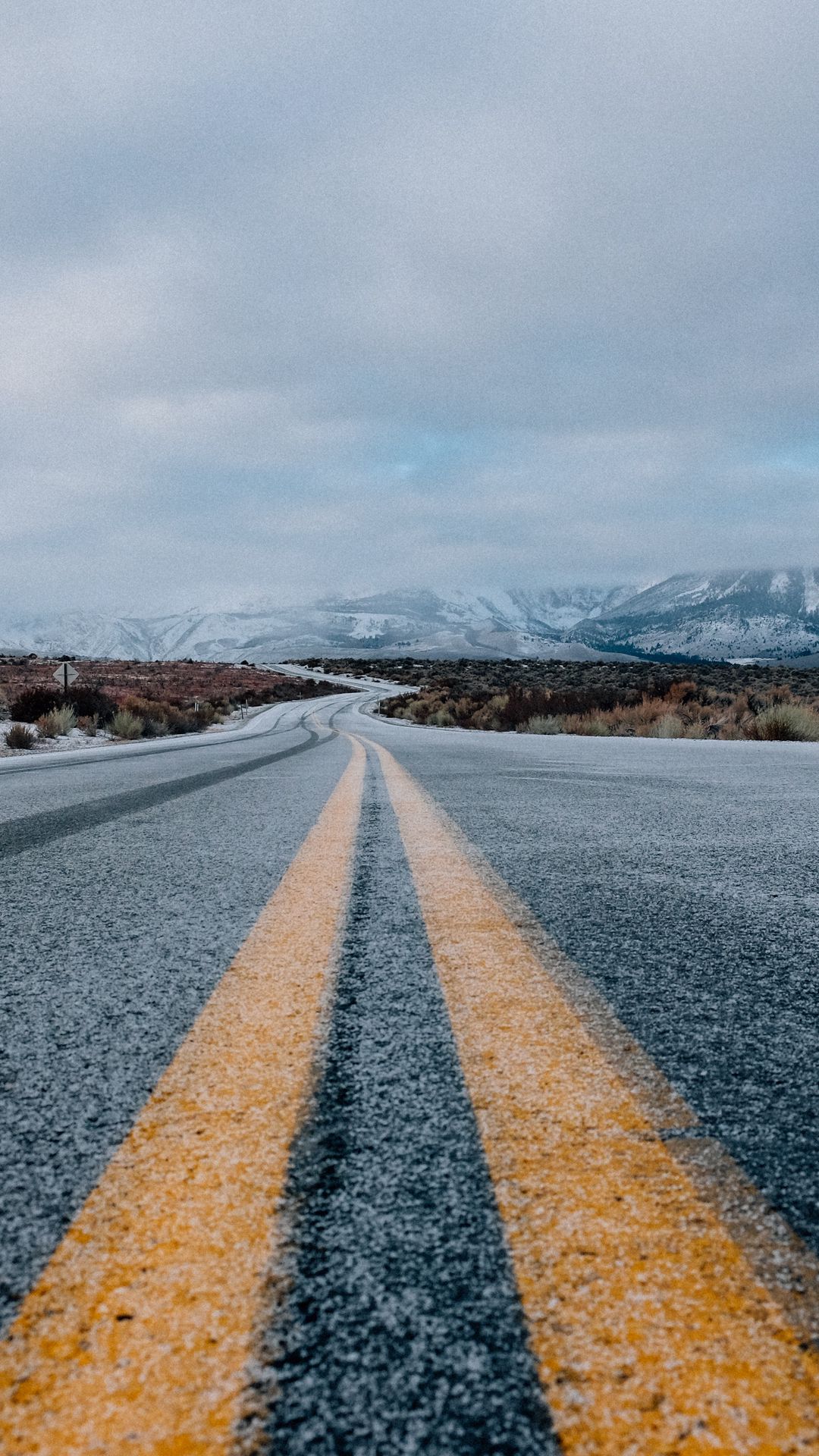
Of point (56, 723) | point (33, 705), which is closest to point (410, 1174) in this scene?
point (56, 723)

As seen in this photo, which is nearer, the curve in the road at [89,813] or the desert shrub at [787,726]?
the curve in the road at [89,813]

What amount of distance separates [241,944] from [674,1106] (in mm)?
917

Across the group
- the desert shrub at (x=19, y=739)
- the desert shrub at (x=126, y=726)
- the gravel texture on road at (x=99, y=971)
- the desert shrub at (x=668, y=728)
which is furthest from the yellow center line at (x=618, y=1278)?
the desert shrub at (x=126, y=726)

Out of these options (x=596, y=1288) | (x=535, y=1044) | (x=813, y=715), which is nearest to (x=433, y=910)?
(x=535, y=1044)

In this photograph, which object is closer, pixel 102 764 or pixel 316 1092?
pixel 316 1092

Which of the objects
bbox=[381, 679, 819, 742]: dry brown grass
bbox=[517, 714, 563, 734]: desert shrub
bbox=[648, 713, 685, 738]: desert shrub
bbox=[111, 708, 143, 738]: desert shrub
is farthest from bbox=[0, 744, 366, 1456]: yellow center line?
bbox=[111, 708, 143, 738]: desert shrub

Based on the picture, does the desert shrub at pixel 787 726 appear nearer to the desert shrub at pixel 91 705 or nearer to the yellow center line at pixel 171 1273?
the yellow center line at pixel 171 1273

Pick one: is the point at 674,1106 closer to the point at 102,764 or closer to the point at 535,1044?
the point at 535,1044

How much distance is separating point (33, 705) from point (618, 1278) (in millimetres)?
18595

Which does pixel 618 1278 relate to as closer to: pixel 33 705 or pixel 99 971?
pixel 99 971

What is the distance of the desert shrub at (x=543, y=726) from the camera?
617 inches

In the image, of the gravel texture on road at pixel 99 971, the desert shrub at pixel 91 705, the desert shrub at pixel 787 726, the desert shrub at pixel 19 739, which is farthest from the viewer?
the desert shrub at pixel 91 705

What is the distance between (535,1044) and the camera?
1.03m

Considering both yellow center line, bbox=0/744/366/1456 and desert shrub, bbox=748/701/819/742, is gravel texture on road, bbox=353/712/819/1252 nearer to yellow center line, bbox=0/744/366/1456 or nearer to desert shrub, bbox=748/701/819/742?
yellow center line, bbox=0/744/366/1456
